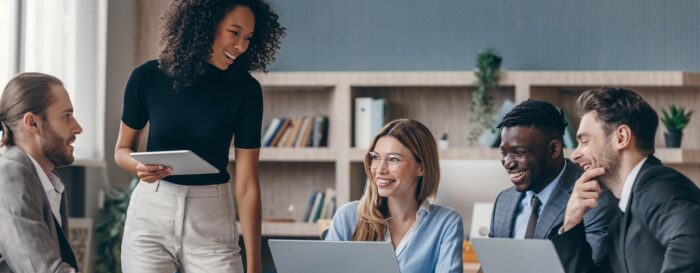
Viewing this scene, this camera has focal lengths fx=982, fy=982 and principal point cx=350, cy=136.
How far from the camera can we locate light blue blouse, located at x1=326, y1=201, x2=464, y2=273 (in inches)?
104

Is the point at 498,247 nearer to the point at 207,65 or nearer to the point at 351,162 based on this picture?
the point at 207,65

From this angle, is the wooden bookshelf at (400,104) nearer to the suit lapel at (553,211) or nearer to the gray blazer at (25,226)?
the suit lapel at (553,211)

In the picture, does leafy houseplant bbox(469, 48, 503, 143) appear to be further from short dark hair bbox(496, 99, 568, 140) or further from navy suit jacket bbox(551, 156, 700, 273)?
navy suit jacket bbox(551, 156, 700, 273)

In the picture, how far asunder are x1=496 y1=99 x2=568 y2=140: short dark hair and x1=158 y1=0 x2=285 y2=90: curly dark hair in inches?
26.4

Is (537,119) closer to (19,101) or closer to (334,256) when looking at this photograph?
(334,256)

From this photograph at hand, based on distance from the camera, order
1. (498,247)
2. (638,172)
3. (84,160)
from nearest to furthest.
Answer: (498,247) < (638,172) < (84,160)

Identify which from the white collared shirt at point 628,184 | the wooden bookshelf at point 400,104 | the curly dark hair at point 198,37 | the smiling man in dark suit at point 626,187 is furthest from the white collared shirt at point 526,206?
the wooden bookshelf at point 400,104

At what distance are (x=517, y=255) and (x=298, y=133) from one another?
3996 mm

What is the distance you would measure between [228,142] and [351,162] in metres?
3.28

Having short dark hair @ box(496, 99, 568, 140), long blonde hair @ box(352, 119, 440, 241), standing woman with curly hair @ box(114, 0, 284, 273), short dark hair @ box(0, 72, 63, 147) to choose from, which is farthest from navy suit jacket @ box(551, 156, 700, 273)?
short dark hair @ box(0, 72, 63, 147)

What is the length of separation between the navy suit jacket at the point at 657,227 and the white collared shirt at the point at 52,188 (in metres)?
1.21

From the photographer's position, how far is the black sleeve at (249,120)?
2.57m

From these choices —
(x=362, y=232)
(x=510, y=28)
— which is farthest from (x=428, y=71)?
(x=362, y=232)

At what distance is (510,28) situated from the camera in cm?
596
